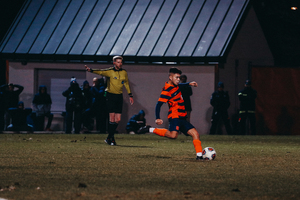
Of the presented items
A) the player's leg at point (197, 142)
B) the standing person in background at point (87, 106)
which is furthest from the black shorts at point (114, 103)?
the standing person in background at point (87, 106)

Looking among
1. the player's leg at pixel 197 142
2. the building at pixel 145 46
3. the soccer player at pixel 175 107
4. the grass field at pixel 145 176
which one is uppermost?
the building at pixel 145 46

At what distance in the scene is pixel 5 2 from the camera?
25406 mm

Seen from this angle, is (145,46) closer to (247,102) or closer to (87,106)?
(87,106)

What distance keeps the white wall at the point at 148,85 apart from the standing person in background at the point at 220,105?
1.28m

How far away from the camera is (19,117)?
20.9m

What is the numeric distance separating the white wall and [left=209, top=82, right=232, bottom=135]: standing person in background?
1.28 metres

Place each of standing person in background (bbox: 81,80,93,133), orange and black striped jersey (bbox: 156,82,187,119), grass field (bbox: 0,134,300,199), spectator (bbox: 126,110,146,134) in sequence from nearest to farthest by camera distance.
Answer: grass field (bbox: 0,134,300,199) → orange and black striped jersey (bbox: 156,82,187,119) → standing person in background (bbox: 81,80,93,133) → spectator (bbox: 126,110,146,134)

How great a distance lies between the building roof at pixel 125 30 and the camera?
22.7 metres

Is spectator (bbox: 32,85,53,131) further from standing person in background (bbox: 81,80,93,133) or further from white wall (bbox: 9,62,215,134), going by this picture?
white wall (bbox: 9,62,215,134)

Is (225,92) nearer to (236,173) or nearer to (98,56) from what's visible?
(98,56)

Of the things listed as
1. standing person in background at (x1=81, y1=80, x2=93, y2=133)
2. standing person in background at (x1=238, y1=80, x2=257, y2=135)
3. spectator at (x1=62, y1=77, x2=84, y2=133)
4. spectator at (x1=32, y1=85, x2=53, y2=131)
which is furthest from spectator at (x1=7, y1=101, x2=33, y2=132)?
standing person in background at (x1=238, y1=80, x2=257, y2=135)

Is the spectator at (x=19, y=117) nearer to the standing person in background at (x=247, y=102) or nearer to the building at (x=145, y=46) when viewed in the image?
the building at (x=145, y=46)

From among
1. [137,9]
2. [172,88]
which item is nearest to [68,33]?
[137,9]

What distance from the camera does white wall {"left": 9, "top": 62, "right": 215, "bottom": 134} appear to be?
73.3ft
